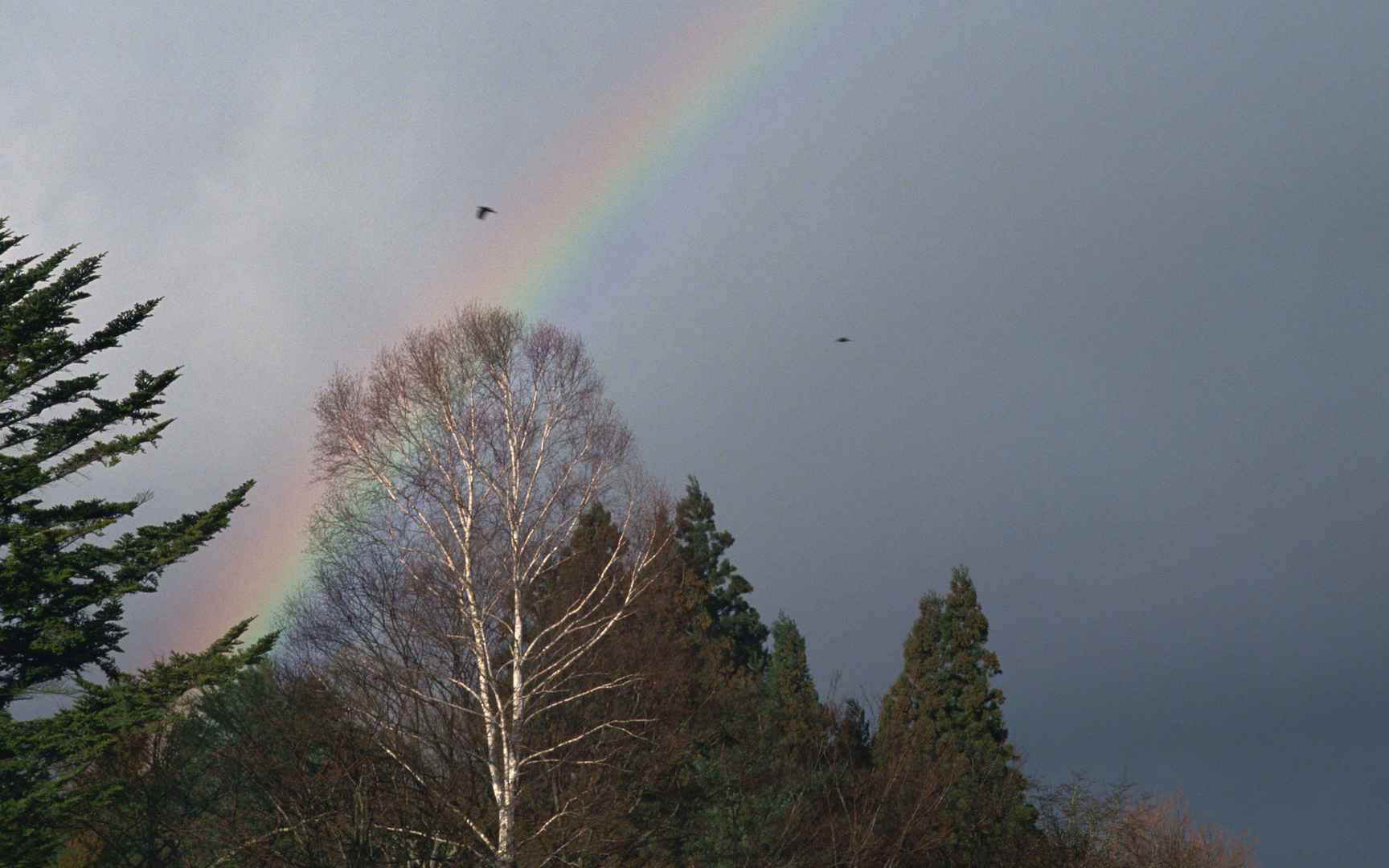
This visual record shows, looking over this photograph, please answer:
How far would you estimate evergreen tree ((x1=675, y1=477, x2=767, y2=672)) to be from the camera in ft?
153

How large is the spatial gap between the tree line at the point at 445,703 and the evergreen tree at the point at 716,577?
1474cm

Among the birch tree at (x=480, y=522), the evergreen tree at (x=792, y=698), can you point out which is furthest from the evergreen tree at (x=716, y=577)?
the birch tree at (x=480, y=522)

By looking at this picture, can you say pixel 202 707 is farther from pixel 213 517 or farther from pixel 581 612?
pixel 581 612

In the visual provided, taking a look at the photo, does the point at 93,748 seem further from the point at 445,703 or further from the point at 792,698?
the point at 792,698

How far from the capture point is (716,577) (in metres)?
47.6

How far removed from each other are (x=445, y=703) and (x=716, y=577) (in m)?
29.3

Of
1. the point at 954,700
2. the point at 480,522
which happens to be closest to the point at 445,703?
the point at 480,522

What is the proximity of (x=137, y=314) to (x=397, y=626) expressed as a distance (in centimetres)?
1076

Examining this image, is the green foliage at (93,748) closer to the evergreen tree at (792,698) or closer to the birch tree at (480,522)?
the birch tree at (480,522)

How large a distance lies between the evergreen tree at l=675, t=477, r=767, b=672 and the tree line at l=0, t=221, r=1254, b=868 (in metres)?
14.7

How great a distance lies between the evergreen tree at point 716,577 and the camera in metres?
46.6

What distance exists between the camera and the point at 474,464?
60.0 ft

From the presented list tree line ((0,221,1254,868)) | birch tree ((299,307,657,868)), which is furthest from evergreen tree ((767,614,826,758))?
birch tree ((299,307,657,868))

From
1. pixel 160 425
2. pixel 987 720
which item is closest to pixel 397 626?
pixel 160 425
